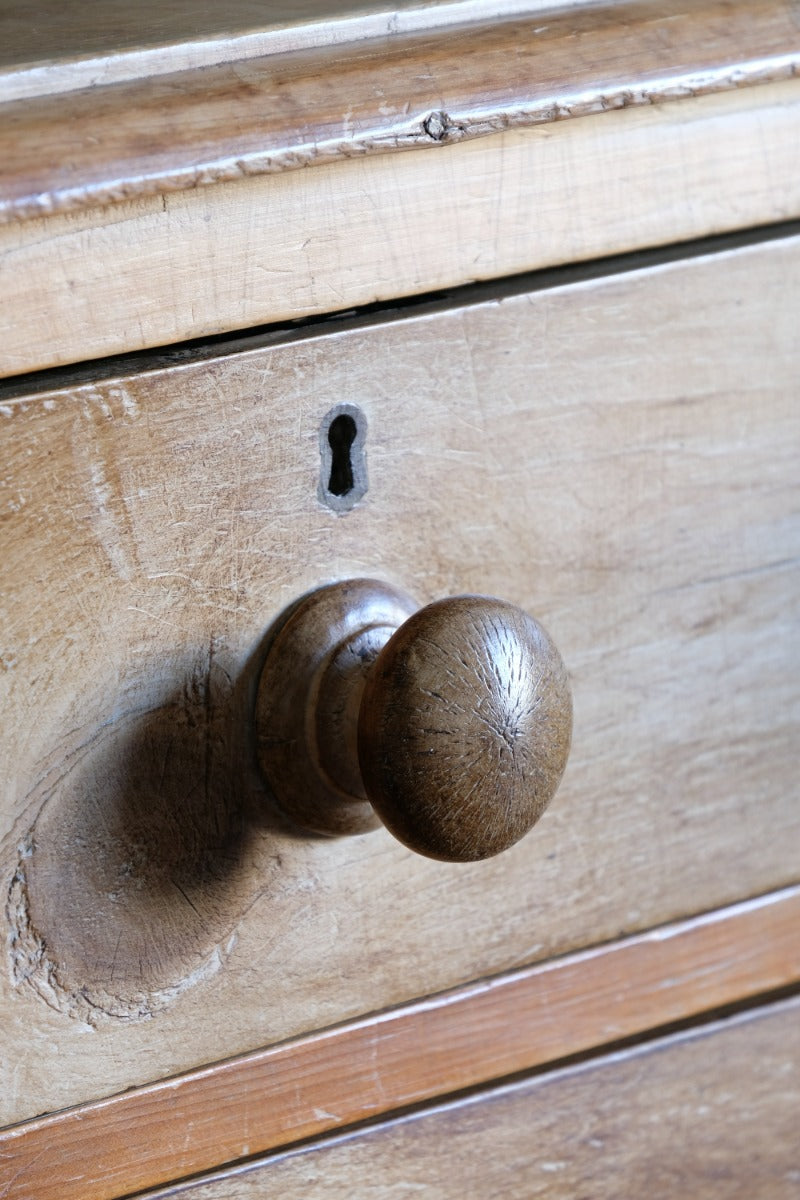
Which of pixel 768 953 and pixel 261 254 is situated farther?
pixel 768 953

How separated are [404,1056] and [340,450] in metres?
0.18

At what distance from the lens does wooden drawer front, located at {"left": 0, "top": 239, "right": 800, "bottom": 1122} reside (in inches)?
12.9

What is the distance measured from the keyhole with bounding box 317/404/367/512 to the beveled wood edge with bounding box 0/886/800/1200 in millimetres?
155

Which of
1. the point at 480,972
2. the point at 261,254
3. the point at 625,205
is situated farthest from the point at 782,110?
the point at 480,972

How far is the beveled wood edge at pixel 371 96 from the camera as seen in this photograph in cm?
29

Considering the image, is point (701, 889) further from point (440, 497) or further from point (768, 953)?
point (440, 497)

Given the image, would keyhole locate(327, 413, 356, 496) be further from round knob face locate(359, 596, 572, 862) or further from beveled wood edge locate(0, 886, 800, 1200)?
beveled wood edge locate(0, 886, 800, 1200)

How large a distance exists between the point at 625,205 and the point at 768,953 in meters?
0.26

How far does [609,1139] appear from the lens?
437 millimetres

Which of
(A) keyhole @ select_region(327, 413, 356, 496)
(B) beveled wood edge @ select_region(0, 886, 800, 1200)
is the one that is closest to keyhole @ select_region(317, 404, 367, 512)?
(A) keyhole @ select_region(327, 413, 356, 496)

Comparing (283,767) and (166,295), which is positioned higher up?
(166,295)

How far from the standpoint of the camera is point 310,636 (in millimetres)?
351

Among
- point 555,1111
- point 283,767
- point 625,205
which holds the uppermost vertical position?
point 625,205

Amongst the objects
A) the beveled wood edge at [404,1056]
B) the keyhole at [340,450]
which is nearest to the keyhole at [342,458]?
the keyhole at [340,450]
